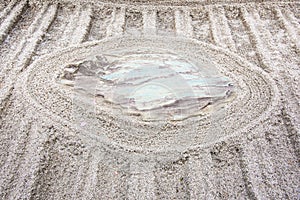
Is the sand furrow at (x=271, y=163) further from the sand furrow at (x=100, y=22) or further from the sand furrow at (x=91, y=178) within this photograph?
the sand furrow at (x=100, y=22)

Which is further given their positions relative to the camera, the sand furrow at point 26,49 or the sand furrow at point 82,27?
the sand furrow at point 82,27

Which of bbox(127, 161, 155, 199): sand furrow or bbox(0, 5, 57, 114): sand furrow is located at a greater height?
bbox(0, 5, 57, 114): sand furrow

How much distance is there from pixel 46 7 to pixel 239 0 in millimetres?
1415

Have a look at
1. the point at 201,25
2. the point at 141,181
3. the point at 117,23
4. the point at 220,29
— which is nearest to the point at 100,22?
the point at 117,23

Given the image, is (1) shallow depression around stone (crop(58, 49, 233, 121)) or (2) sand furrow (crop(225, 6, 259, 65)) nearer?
(1) shallow depression around stone (crop(58, 49, 233, 121))

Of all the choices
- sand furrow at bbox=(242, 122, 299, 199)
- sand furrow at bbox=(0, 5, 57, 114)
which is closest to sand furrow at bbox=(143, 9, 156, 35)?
sand furrow at bbox=(0, 5, 57, 114)

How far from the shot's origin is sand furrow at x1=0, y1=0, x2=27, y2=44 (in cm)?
211

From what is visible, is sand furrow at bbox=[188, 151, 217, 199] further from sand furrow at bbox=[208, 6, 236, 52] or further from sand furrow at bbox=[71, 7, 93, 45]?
sand furrow at bbox=[71, 7, 93, 45]

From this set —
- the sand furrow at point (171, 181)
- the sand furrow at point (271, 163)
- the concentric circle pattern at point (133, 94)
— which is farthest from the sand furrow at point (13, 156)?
the sand furrow at point (271, 163)

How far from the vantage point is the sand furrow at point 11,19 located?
2113 mm

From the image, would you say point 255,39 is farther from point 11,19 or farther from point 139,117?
point 11,19

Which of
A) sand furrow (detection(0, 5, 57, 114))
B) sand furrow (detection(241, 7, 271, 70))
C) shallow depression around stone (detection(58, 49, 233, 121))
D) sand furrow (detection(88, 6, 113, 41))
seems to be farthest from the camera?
sand furrow (detection(88, 6, 113, 41))

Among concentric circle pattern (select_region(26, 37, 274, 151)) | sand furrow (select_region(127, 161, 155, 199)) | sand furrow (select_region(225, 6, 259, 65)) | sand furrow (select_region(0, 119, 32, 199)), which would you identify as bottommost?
sand furrow (select_region(127, 161, 155, 199))

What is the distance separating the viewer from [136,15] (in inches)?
95.3
